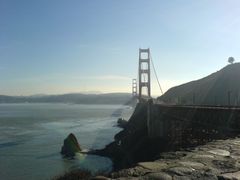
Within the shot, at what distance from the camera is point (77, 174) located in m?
10.5

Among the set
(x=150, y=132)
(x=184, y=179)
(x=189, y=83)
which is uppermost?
(x=189, y=83)

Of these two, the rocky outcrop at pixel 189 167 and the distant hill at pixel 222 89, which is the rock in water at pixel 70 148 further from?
the rocky outcrop at pixel 189 167

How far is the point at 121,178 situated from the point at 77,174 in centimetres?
712

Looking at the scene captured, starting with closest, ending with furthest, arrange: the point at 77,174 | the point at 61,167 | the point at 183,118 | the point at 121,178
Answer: the point at 121,178 → the point at 77,174 → the point at 183,118 → the point at 61,167

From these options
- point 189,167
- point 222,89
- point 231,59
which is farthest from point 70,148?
point 231,59

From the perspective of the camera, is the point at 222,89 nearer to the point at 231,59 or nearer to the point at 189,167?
the point at 231,59

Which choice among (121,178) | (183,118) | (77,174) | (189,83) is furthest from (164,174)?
(189,83)

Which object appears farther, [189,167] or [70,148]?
[70,148]

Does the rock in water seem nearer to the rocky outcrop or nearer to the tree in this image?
the rocky outcrop

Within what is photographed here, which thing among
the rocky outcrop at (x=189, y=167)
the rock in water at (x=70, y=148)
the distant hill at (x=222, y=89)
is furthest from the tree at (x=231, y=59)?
the rocky outcrop at (x=189, y=167)

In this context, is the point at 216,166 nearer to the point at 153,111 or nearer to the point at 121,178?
the point at 121,178

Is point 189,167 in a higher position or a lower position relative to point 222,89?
lower

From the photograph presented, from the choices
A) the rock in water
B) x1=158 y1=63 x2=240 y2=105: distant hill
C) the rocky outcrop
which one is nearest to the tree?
x1=158 y1=63 x2=240 y2=105: distant hill

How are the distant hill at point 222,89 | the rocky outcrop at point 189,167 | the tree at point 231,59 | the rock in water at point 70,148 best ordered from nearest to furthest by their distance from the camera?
the rocky outcrop at point 189,167, the rock in water at point 70,148, the distant hill at point 222,89, the tree at point 231,59
